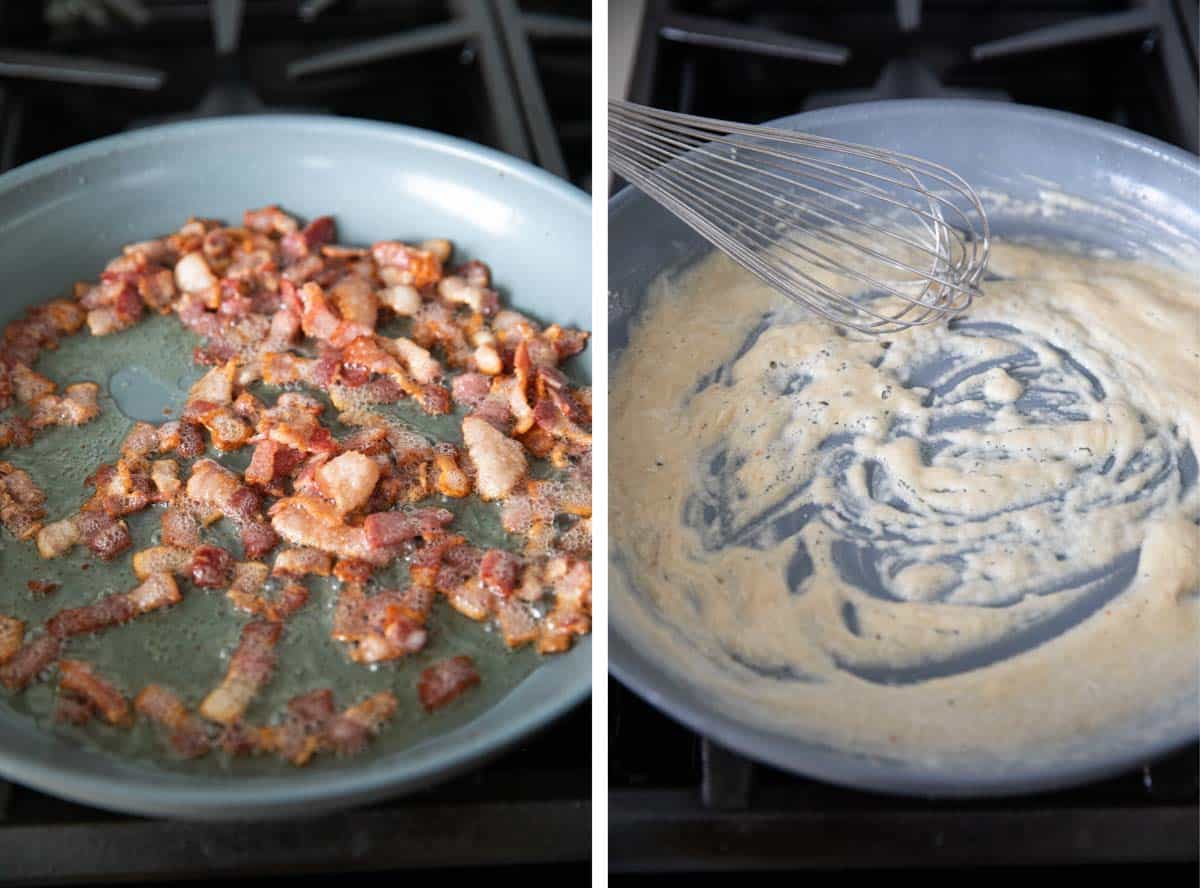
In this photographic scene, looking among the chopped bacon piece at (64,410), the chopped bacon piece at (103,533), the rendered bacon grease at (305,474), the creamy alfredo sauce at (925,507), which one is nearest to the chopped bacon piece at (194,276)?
the rendered bacon grease at (305,474)

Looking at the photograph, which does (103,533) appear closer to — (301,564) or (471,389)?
(301,564)

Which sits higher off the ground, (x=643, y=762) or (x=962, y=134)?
(x=962, y=134)

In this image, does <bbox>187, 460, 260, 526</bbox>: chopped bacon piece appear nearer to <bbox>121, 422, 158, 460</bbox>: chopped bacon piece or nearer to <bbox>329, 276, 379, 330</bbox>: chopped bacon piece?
<bbox>121, 422, 158, 460</bbox>: chopped bacon piece

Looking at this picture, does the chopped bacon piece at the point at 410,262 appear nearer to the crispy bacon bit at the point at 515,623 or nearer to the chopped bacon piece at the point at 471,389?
the chopped bacon piece at the point at 471,389

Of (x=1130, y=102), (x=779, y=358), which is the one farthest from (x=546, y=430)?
(x=1130, y=102)

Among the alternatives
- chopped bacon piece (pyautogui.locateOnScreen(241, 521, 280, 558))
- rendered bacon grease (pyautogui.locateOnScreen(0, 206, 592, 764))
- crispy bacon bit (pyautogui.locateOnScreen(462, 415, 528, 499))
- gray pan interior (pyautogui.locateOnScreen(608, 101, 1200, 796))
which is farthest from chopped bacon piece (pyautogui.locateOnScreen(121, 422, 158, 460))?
gray pan interior (pyautogui.locateOnScreen(608, 101, 1200, 796))

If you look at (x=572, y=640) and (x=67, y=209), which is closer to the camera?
(x=572, y=640)

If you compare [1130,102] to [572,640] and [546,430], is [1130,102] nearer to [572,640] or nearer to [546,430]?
[546,430]

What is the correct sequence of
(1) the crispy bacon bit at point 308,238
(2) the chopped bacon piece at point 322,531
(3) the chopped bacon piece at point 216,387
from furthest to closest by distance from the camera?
(1) the crispy bacon bit at point 308,238 → (3) the chopped bacon piece at point 216,387 → (2) the chopped bacon piece at point 322,531
